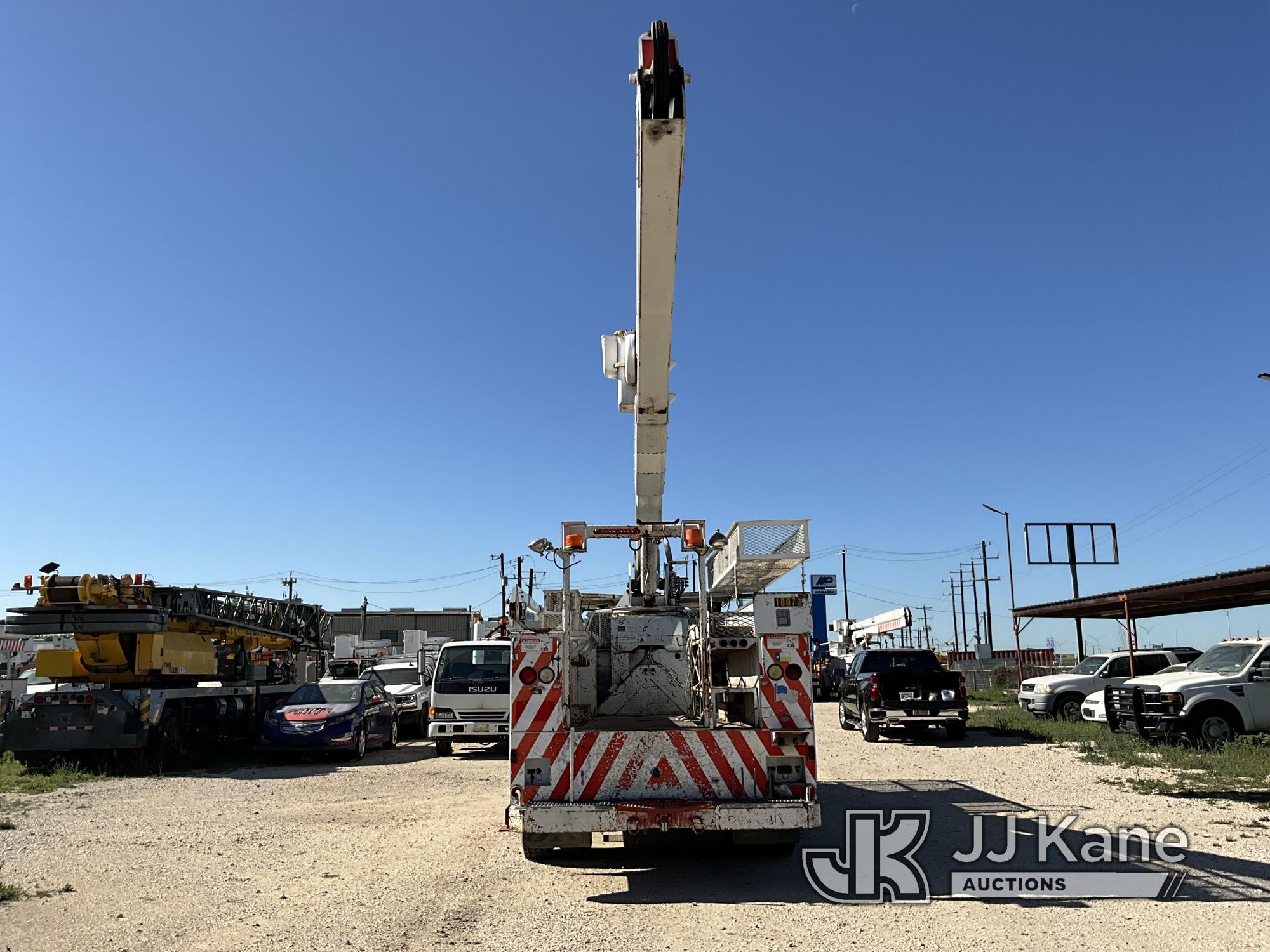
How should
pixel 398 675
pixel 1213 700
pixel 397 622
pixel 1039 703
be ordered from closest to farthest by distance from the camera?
pixel 1213 700, pixel 1039 703, pixel 398 675, pixel 397 622

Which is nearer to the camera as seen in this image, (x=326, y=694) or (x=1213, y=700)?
(x=1213, y=700)

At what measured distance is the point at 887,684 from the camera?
18.0 m

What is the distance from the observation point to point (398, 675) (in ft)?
73.3

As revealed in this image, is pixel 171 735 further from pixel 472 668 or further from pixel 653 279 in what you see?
pixel 653 279

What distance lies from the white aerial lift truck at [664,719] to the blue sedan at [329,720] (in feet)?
24.9

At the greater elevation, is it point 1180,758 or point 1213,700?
point 1213,700

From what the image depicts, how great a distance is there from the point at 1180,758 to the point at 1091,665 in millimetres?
8667

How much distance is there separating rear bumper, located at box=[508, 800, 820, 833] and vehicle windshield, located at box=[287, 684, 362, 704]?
34.9 ft

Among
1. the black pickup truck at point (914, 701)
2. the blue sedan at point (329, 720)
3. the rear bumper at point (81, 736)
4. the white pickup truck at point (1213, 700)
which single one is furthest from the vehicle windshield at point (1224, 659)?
the rear bumper at point (81, 736)

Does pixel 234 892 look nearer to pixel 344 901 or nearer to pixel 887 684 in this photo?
pixel 344 901

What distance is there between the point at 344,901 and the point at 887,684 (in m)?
13.1

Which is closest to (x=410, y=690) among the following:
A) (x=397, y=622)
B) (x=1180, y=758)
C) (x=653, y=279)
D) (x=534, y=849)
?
(x=534, y=849)

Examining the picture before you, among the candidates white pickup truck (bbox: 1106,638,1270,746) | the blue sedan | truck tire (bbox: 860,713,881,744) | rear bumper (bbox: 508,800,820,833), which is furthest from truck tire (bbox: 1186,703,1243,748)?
the blue sedan

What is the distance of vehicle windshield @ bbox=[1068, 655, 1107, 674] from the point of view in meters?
21.1
